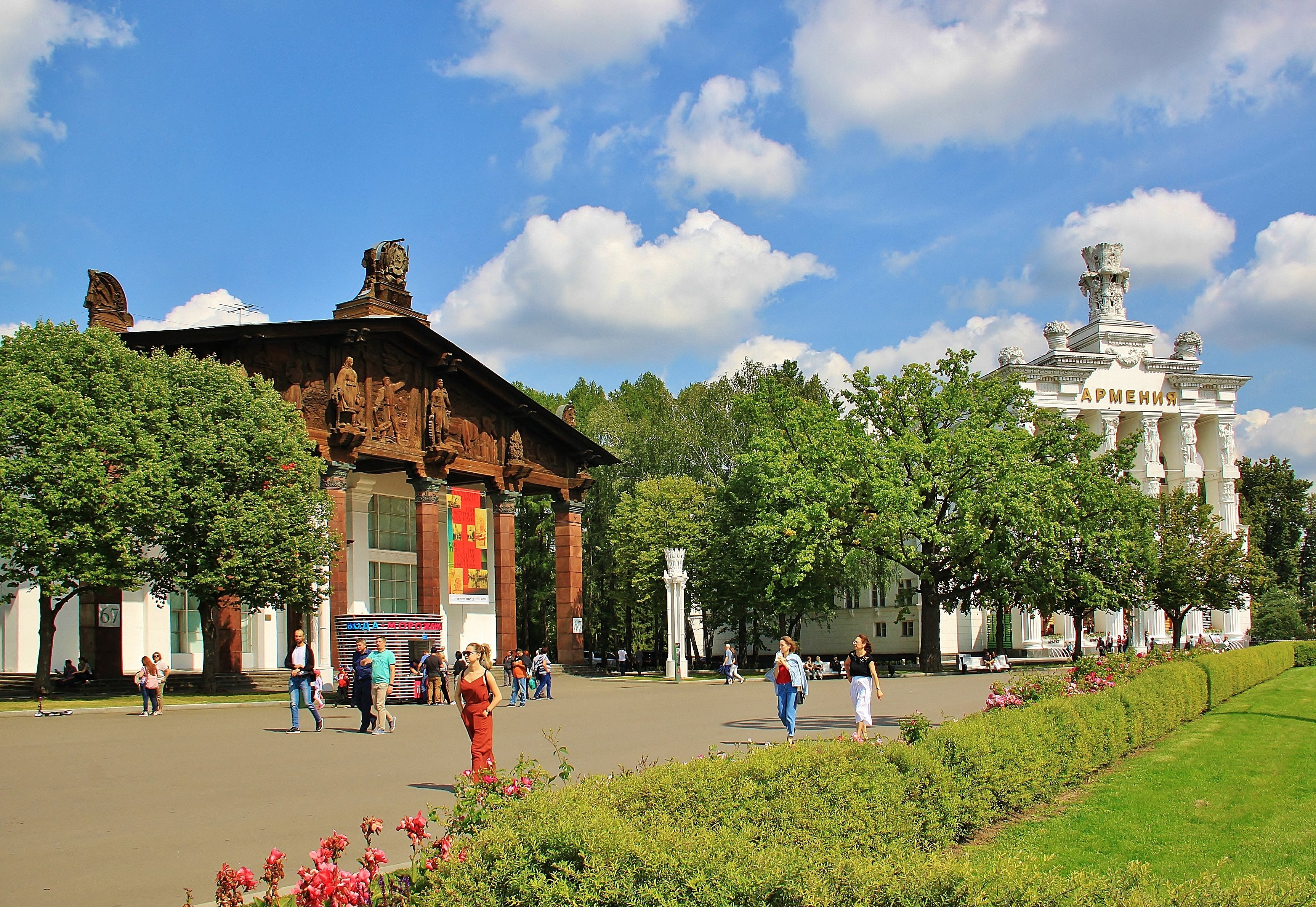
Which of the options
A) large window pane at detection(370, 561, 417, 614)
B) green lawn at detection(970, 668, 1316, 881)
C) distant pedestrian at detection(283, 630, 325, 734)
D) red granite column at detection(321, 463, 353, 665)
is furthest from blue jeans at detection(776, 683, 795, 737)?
large window pane at detection(370, 561, 417, 614)

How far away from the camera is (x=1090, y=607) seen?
43688mm

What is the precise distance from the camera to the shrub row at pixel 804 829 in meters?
4.62

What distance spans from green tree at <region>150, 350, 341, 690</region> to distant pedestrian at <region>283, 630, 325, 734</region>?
23.7 ft

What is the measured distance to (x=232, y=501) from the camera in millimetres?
29031

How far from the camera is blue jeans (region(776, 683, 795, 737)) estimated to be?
16.3 m

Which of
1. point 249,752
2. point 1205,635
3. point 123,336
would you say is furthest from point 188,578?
point 1205,635

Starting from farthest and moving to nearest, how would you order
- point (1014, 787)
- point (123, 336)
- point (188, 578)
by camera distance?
point (123, 336) → point (188, 578) → point (1014, 787)

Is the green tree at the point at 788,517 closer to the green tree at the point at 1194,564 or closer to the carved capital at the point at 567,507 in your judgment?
the carved capital at the point at 567,507

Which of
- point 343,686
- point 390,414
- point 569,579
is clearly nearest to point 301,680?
point 343,686

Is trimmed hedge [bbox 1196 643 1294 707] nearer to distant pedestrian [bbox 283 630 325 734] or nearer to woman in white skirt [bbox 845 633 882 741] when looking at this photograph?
woman in white skirt [bbox 845 633 882 741]

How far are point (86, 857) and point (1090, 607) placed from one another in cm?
4235

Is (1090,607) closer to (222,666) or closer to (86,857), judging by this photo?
(222,666)

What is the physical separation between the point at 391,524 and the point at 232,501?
56.8 feet

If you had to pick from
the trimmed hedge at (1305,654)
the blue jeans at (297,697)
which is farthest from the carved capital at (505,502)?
the trimmed hedge at (1305,654)
